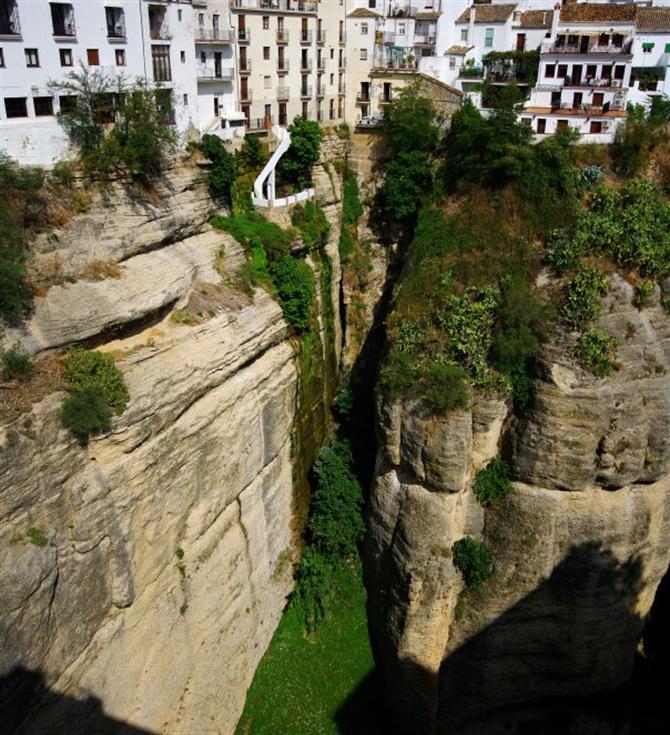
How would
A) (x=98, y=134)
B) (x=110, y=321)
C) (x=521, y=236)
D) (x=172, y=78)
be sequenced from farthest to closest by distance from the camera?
1. (x=172, y=78)
2. (x=521, y=236)
3. (x=98, y=134)
4. (x=110, y=321)

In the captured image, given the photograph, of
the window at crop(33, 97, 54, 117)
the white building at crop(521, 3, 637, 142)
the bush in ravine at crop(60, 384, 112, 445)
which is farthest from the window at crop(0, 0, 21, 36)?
the white building at crop(521, 3, 637, 142)

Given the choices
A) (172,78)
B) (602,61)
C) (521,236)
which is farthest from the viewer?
(602,61)

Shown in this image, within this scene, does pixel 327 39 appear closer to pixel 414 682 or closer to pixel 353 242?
pixel 353 242

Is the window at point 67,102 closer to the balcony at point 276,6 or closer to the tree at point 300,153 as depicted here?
the tree at point 300,153

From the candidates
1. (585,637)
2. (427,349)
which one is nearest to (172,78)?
(427,349)

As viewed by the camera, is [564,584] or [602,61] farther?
[602,61]

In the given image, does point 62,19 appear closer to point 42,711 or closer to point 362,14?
point 362,14

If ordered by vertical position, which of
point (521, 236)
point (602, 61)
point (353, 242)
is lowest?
point (353, 242)
